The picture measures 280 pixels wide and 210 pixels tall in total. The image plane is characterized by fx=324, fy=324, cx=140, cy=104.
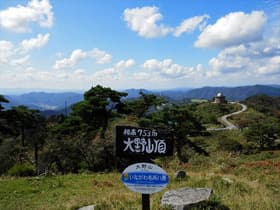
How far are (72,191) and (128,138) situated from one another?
5128mm

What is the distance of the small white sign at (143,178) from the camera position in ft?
13.7

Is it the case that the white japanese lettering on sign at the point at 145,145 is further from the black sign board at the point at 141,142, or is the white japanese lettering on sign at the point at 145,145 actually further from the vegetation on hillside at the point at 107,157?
the vegetation on hillside at the point at 107,157

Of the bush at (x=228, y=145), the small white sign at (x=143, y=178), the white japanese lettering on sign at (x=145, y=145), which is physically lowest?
the bush at (x=228, y=145)

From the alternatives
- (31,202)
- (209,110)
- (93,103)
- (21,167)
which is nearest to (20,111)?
(93,103)

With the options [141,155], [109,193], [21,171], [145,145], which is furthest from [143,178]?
[21,171]

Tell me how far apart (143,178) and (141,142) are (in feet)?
1.53

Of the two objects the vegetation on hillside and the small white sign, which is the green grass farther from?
the small white sign

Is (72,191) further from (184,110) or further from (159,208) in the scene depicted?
(184,110)

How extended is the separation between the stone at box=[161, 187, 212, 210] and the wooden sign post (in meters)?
1.11

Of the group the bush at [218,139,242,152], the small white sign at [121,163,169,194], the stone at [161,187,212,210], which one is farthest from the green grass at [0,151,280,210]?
the bush at [218,139,242,152]

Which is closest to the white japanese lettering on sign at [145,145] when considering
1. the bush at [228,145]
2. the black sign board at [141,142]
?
the black sign board at [141,142]

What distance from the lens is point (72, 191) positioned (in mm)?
8680

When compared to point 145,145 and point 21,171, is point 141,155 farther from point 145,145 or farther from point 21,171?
point 21,171

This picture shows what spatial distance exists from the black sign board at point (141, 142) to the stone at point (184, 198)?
1.25 m
